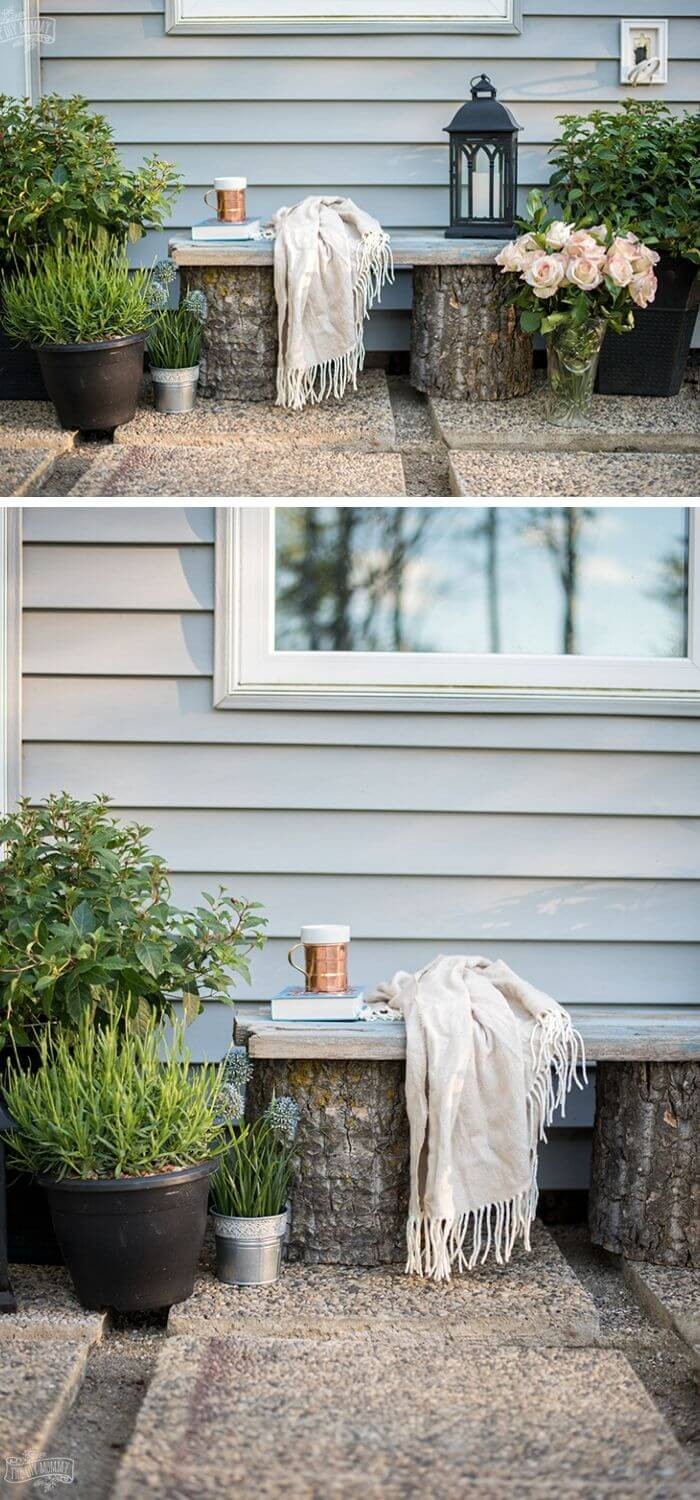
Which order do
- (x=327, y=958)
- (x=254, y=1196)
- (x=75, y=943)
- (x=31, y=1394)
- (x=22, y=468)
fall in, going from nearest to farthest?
(x=31, y=1394), (x=75, y=943), (x=254, y=1196), (x=327, y=958), (x=22, y=468)

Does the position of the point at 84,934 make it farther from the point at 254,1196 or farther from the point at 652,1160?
the point at 652,1160

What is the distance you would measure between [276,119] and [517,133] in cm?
71

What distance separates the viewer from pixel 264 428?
3709 mm

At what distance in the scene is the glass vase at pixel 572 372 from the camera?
3660mm

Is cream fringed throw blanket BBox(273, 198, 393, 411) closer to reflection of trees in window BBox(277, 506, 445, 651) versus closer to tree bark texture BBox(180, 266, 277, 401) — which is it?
tree bark texture BBox(180, 266, 277, 401)

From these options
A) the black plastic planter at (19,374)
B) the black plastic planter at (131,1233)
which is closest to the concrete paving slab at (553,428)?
the black plastic planter at (19,374)

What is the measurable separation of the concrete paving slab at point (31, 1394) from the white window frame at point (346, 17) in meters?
3.51

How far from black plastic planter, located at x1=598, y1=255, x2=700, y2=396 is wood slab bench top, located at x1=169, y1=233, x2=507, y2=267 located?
0.44 meters

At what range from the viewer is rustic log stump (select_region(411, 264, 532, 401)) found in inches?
150

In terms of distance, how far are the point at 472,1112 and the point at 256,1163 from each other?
0.45m

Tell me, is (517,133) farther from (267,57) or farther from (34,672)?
(34,672)

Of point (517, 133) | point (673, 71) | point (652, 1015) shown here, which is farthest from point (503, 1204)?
point (673, 71)

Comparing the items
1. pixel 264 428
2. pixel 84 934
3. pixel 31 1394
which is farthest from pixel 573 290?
pixel 31 1394

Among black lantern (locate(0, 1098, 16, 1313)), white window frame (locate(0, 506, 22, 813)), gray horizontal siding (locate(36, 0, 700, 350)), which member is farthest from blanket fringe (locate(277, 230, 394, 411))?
black lantern (locate(0, 1098, 16, 1313))
